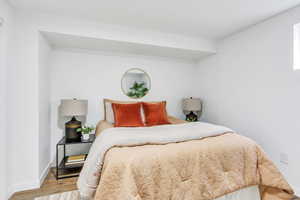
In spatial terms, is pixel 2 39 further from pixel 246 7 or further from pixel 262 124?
pixel 262 124

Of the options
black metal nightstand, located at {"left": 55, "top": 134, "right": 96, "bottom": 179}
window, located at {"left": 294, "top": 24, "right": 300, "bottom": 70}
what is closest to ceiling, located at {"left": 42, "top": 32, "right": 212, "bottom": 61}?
window, located at {"left": 294, "top": 24, "right": 300, "bottom": 70}

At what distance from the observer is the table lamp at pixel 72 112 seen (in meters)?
2.41

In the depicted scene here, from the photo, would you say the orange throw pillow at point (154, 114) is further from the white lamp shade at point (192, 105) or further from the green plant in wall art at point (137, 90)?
the white lamp shade at point (192, 105)

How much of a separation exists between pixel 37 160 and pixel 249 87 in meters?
3.28

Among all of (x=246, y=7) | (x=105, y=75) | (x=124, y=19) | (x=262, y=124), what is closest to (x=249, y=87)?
(x=262, y=124)

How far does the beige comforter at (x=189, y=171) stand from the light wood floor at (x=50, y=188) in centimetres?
117

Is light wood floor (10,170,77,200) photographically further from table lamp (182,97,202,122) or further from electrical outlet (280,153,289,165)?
electrical outlet (280,153,289,165)

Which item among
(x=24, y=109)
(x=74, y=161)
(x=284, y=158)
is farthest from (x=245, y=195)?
(x=24, y=109)

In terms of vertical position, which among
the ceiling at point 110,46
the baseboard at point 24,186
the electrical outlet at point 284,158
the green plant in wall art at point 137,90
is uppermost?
the ceiling at point 110,46

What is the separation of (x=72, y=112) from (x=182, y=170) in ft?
6.02

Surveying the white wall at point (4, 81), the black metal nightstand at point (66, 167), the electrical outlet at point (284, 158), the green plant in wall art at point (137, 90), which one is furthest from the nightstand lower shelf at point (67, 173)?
the electrical outlet at point (284, 158)

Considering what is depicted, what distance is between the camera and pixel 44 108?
237 centimetres

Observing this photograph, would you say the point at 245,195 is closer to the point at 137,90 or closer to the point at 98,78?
the point at 137,90

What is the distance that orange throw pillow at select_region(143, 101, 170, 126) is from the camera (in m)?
2.63
